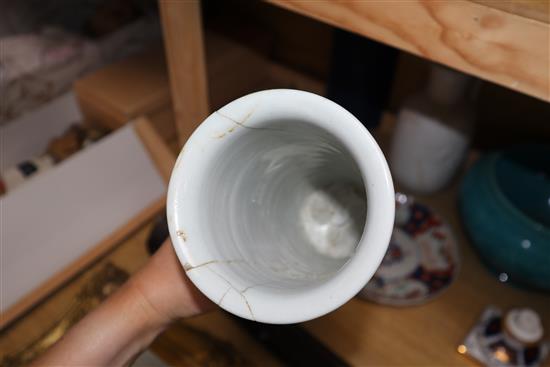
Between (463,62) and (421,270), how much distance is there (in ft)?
1.40

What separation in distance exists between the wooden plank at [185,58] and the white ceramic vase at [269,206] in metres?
0.21

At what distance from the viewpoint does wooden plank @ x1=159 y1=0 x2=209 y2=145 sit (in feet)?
1.94

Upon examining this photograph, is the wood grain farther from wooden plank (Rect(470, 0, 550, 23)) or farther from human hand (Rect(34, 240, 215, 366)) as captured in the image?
A: wooden plank (Rect(470, 0, 550, 23))

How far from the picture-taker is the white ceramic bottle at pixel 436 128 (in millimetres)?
737

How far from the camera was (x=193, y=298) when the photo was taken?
1.55ft

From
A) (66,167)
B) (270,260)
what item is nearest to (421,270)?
(270,260)

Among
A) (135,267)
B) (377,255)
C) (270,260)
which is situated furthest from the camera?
(135,267)

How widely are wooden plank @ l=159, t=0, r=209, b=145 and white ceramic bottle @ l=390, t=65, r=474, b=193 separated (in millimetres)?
335

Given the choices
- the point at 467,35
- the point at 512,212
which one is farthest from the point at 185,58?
the point at 512,212

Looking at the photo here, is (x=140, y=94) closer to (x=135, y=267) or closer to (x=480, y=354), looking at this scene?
(x=135, y=267)

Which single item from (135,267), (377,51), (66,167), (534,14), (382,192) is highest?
(534,14)

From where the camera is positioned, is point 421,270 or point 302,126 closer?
point 302,126

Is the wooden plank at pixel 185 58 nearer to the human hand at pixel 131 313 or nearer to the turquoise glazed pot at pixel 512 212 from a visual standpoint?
the human hand at pixel 131 313

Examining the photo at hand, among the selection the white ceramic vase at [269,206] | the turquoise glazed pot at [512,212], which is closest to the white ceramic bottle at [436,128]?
the turquoise glazed pot at [512,212]
